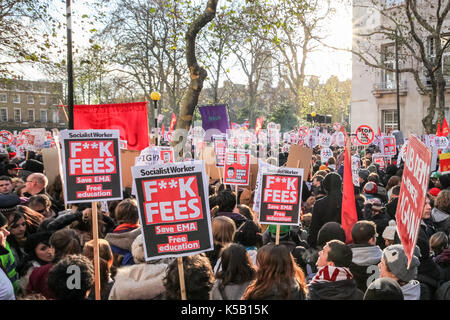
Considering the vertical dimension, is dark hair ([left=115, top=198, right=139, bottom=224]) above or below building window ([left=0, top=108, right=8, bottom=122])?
below

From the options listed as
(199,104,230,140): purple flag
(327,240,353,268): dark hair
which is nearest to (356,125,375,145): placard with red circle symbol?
(199,104,230,140): purple flag

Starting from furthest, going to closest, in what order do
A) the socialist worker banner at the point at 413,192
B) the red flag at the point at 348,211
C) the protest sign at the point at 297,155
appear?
the protest sign at the point at 297,155 < the red flag at the point at 348,211 < the socialist worker banner at the point at 413,192

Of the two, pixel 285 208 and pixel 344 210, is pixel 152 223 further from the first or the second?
pixel 344 210

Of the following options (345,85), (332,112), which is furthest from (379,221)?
(345,85)

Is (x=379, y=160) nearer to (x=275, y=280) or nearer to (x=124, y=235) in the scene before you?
(x=124, y=235)

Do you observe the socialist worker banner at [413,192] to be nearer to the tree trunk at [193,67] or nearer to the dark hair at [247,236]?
the dark hair at [247,236]

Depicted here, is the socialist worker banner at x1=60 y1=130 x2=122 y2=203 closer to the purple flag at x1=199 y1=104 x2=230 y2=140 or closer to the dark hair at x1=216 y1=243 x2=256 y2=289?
the dark hair at x1=216 y1=243 x2=256 y2=289

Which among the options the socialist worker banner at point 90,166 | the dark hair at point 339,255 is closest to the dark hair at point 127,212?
the socialist worker banner at point 90,166

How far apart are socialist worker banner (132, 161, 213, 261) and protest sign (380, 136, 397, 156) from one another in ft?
34.6

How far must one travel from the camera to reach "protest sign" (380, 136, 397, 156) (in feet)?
43.4

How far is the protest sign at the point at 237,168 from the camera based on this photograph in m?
8.49

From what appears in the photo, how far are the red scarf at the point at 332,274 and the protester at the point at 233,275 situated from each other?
0.49 metres

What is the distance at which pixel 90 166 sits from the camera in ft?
14.7

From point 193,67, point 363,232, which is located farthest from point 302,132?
point 363,232
